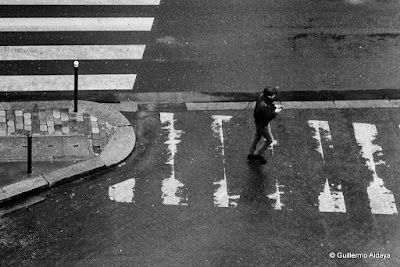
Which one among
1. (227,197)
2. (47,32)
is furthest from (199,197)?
(47,32)

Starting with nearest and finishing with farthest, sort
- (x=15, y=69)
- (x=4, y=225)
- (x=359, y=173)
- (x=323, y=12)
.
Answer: (x=4, y=225)
(x=359, y=173)
(x=15, y=69)
(x=323, y=12)

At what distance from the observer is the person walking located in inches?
630

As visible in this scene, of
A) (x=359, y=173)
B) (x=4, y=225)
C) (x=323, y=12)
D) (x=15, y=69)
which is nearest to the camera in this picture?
(x=4, y=225)

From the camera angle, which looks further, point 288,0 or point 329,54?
point 288,0

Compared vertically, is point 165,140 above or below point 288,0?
below

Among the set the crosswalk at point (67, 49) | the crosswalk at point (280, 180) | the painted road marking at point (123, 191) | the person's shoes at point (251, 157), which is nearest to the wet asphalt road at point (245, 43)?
the crosswalk at point (67, 49)

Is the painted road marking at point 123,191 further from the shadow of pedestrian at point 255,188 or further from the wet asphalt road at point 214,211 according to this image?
the shadow of pedestrian at point 255,188

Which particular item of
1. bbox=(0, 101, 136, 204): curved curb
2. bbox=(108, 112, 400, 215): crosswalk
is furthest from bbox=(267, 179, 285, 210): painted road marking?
bbox=(0, 101, 136, 204): curved curb

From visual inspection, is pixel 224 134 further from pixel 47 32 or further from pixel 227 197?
pixel 47 32

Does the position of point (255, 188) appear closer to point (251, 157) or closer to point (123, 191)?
point (251, 157)

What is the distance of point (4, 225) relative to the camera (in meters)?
15.2

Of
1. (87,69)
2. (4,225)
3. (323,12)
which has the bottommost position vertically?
(4,225)

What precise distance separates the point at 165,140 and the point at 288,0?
5.70 metres

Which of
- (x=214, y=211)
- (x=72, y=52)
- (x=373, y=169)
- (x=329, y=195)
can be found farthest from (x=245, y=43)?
(x=214, y=211)
